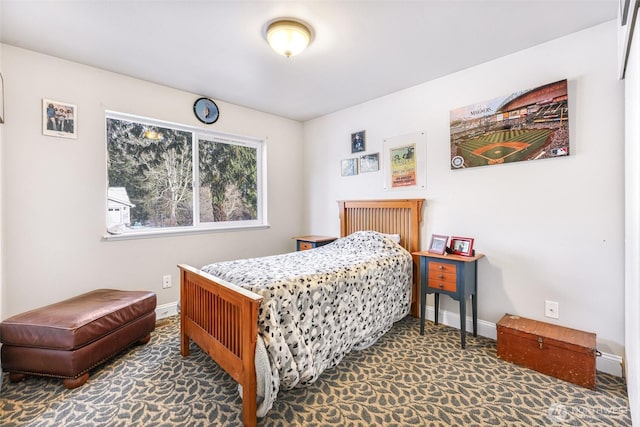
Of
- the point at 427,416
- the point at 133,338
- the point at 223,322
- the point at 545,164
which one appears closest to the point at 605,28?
the point at 545,164

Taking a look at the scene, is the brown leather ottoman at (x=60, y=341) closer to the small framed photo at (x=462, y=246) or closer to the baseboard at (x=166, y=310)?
the baseboard at (x=166, y=310)

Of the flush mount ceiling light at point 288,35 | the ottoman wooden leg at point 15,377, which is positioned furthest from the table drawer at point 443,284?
the ottoman wooden leg at point 15,377

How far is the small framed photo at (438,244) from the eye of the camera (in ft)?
8.59

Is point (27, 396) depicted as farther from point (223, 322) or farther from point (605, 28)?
point (605, 28)

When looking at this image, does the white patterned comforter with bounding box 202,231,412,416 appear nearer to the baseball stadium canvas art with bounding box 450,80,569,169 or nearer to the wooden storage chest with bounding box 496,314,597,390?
the wooden storage chest with bounding box 496,314,597,390

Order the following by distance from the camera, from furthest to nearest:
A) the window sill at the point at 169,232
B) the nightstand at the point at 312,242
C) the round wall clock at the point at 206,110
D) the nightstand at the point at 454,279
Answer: the nightstand at the point at 312,242, the round wall clock at the point at 206,110, the window sill at the point at 169,232, the nightstand at the point at 454,279

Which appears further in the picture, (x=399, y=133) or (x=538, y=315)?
(x=399, y=133)

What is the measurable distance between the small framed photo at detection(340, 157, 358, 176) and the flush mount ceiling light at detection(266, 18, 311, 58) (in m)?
1.72

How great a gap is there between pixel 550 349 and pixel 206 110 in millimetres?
3811

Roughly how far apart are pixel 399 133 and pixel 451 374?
7.63 feet

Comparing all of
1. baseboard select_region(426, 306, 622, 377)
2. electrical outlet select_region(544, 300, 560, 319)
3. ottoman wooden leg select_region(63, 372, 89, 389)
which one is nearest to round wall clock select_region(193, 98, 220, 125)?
ottoman wooden leg select_region(63, 372, 89, 389)

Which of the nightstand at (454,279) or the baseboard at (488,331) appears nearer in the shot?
the baseboard at (488,331)

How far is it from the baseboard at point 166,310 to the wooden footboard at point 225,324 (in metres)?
0.93

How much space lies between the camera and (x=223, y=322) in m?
1.80
